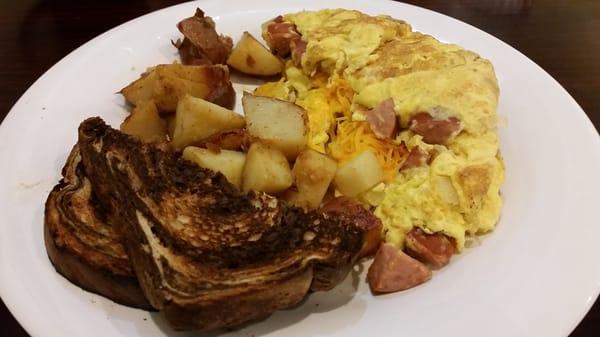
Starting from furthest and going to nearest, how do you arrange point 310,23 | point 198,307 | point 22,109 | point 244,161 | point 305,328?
point 310,23, point 22,109, point 244,161, point 305,328, point 198,307

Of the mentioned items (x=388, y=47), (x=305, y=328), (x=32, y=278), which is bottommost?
(x=305, y=328)

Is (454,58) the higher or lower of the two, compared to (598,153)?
higher

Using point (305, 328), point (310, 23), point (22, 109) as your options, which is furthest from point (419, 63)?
Answer: point (22, 109)

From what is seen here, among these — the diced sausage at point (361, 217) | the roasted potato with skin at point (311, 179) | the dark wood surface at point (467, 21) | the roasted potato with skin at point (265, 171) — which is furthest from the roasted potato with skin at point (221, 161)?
the dark wood surface at point (467, 21)

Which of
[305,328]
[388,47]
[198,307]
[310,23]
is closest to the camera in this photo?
[198,307]

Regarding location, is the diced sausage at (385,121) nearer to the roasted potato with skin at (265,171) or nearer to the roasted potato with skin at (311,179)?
the roasted potato with skin at (311,179)

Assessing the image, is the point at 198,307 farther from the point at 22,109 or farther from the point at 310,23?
the point at 310,23

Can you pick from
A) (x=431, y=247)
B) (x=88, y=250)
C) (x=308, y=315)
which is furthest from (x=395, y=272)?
(x=88, y=250)

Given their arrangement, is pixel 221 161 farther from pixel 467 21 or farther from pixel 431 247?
pixel 467 21
